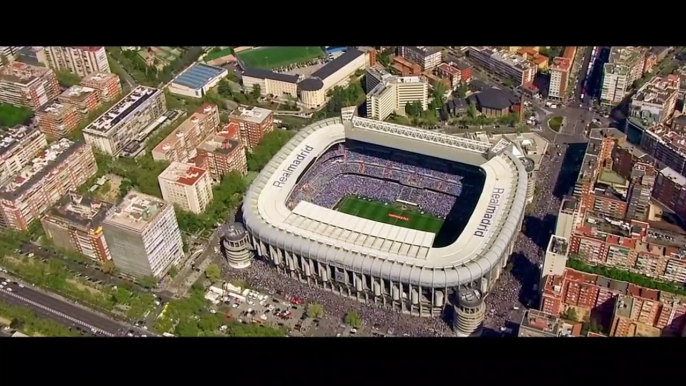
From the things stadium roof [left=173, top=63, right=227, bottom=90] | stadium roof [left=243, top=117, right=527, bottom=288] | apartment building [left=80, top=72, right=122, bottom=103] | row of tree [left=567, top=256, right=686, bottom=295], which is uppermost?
apartment building [left=80, top=72, right=122, bottom=103]

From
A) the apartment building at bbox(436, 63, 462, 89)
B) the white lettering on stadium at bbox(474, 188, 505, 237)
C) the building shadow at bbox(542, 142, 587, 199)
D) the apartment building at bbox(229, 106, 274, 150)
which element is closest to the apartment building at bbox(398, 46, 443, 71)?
the apartment building at bbox(436, 63, 462, 89)

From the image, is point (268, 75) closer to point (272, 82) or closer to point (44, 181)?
point (272, 82)

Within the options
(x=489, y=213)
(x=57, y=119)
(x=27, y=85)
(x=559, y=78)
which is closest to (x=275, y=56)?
(x=57, y=119)

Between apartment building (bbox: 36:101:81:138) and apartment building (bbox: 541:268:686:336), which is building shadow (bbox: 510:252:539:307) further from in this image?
apartment building (bbox: 36:101:81:138)

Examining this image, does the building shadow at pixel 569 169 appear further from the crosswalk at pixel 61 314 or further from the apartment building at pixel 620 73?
the crosswalk at pixel 61 314
